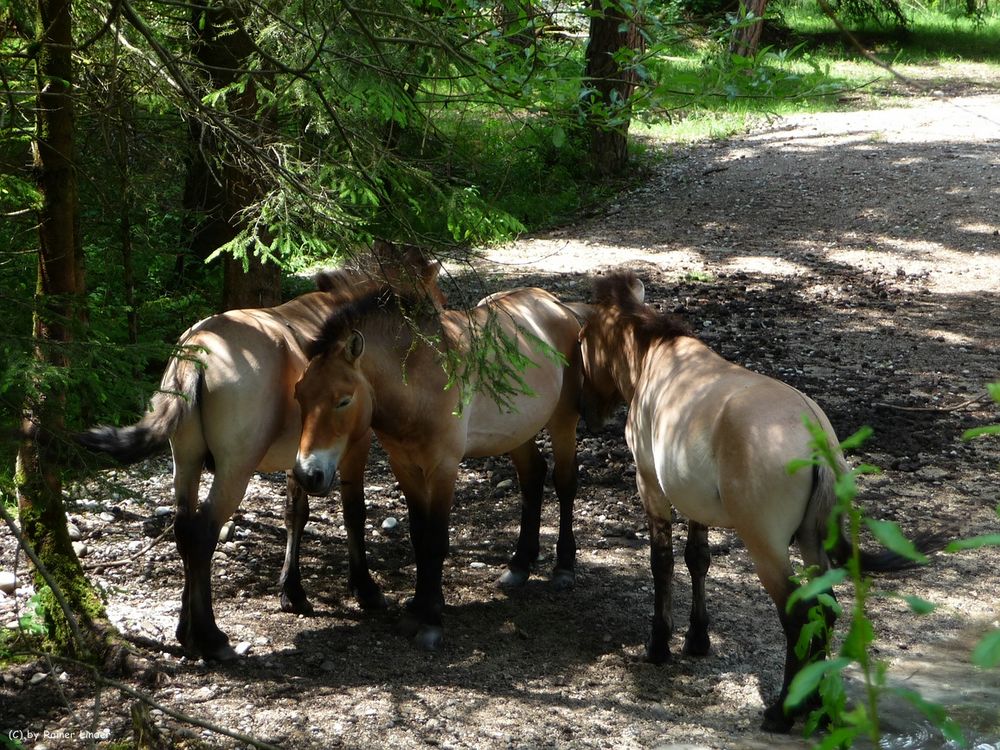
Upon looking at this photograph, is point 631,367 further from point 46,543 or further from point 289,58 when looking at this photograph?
point 46,543

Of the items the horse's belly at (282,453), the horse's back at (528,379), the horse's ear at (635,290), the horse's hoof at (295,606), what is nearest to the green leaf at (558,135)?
the horse's back at (528,379)

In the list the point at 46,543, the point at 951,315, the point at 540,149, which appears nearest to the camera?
the point at 46,543

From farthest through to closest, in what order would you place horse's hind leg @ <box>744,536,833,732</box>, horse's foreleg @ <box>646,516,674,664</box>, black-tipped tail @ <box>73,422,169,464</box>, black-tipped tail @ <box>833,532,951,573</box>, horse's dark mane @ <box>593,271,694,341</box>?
horse's dark mane @ <box>593,271,694,341</box> < horse's foreleg @ <box>646,516,674,664</box> < black-tipped tail @ <box>73,422,169,464</box> < black-tipped tail @ <box>833,532,951,573</box> < horse's hind leg @ <box>744,536,833,732</box>

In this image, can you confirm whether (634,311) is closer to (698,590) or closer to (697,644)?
(698,590)

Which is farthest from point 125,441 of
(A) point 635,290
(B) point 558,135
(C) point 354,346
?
(A) point 635,290

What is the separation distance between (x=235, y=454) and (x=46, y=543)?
1021 millimetres

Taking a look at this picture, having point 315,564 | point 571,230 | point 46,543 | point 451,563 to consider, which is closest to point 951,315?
point 571,230

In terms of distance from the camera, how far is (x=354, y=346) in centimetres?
529

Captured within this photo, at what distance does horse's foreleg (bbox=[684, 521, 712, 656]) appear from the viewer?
17.8 feet

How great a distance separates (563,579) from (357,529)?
1345 millimetres

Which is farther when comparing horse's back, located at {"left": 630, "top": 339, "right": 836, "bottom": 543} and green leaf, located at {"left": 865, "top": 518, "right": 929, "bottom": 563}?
horse's back, located at {"left": 630, "top": 339, "right": 836, "bottom": 543}

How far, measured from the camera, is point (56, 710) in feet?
15.0

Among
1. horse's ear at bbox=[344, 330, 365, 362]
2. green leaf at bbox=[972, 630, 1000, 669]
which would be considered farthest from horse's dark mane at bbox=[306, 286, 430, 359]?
green leaf at bbox=[972, 630, 1000, 669]

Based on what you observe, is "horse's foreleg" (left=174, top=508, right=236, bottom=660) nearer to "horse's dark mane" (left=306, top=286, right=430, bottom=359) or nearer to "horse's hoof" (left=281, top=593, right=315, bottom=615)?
"horse's hoof" (left=281, top=593, right=315, bottom=615)
